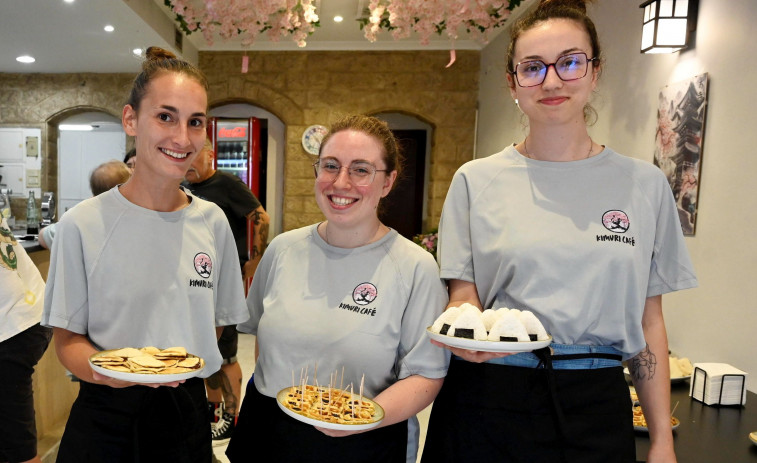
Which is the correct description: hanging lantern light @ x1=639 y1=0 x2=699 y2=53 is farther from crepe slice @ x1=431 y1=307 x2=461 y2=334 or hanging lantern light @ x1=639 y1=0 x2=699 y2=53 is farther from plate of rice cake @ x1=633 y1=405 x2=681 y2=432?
crepe slice @ x1=431 y1=307 x2=461 y2=334

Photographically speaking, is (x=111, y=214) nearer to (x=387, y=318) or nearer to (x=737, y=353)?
(x=387, y=318)

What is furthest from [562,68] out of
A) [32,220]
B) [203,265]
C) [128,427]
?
[32,220]

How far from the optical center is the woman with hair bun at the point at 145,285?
127cm

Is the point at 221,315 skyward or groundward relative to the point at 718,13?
groundward

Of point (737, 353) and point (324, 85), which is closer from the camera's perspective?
point (737, 353)

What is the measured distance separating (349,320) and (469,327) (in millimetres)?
353

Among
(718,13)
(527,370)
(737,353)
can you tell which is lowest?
(737,353)

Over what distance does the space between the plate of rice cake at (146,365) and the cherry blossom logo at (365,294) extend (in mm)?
394

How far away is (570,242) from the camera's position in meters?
1.19

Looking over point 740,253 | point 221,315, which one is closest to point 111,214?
point 221,315

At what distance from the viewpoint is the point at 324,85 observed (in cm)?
691

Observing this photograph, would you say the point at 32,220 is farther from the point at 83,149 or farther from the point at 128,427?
the point at 83,149

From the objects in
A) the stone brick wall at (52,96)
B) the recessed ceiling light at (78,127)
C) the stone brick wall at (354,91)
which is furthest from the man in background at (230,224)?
the recessed ceiling light at (78,127)

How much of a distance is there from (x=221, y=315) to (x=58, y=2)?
4301 mm
